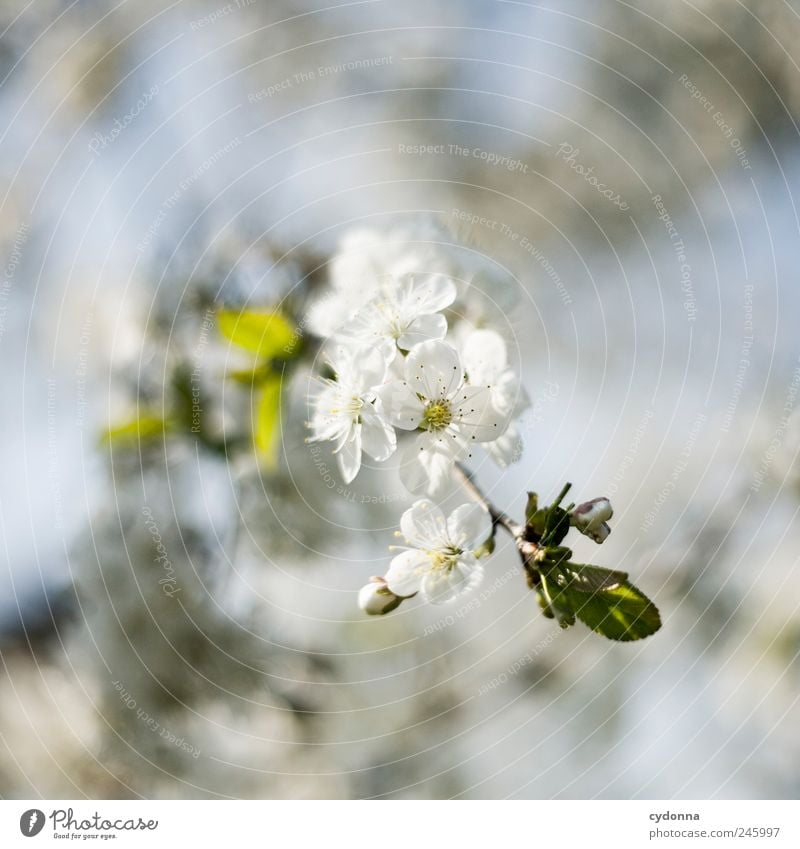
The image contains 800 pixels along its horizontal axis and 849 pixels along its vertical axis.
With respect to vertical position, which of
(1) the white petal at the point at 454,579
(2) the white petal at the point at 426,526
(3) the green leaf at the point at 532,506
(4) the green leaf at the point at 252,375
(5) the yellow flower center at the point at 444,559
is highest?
(4) the green leaf at the point at 252,375

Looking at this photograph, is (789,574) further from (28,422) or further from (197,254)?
(28,422)

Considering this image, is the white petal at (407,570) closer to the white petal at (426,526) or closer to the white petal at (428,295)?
the white petal at (426,526)

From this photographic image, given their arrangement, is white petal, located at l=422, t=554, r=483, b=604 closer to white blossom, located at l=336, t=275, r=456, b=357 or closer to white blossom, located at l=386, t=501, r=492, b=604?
white blossom, located at l=386, t=501, r=492, b=604
